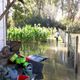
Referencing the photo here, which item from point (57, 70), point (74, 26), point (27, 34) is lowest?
point (57, 70)

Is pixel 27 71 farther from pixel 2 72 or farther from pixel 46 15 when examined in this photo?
pixel 46 15

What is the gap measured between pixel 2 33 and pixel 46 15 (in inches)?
1321

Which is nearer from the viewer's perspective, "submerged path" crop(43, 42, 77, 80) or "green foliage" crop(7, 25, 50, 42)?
"submerged path" crop(43, 42, 77, 80)

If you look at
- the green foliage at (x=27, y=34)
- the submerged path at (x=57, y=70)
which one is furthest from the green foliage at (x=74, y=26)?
the submerged path at (x=57, y=70)

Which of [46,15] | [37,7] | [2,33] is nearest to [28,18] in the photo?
[37,7]

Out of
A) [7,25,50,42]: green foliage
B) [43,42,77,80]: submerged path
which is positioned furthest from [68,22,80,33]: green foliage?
[43,42,77,80]: submerged path

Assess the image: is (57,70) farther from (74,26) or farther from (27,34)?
(74,26)

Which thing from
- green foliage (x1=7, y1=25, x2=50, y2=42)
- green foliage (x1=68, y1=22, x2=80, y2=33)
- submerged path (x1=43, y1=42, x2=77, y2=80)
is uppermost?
green foliage (x1=68, y1=22, x2=80, y2=33)

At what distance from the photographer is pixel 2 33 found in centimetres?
1029

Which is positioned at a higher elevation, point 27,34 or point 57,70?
point 27,34

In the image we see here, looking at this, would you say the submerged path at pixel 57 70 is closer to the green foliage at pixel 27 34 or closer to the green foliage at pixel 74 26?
the green foliage at pixel 27 34

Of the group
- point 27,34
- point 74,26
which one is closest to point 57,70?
point 27,34

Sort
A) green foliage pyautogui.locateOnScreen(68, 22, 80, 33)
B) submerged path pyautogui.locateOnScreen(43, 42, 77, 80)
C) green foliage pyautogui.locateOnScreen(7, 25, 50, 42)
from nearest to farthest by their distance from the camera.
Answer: submerged path pyautogui.locateOnScreen(43, 42, 77, 80)
green foliage pyautogui.locateOnScreen(7, 25, 50, 42)
green foliage pyautogui.locateOnScreen(68, 22, 80, 33)

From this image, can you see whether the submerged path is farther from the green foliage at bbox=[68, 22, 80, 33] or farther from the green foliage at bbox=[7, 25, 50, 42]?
the green foliage at bbox=[68, 22, 80, 33]
